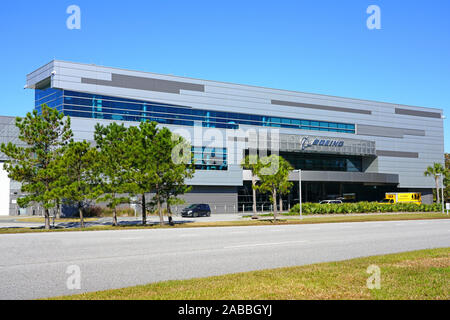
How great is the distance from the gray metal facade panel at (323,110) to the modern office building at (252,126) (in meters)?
0.13

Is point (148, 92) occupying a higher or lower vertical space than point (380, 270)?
higher

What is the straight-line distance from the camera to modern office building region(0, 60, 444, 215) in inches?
1933

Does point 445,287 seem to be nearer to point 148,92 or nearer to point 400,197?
point 148,92

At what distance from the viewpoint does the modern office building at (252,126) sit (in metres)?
49.1

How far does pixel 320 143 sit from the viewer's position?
63.9 m

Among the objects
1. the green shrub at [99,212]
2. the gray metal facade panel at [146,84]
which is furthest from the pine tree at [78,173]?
the gray metal facade panel at [146,84]

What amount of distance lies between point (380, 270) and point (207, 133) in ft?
149

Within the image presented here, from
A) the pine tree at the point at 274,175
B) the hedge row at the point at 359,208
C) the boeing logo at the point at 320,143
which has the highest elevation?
the boeing logo at the point at 320,143

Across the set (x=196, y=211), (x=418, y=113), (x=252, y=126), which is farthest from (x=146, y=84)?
(x=418, y=113)

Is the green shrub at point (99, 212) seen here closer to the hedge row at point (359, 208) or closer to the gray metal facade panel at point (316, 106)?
the hedge row at point (359, 208)

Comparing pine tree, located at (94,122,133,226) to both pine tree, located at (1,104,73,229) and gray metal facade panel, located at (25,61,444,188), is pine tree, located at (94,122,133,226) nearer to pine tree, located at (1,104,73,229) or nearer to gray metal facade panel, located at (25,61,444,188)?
pine tree, located at (1,104,73,229)

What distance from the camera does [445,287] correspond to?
755 centimetres

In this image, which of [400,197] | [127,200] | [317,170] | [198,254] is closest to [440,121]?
[400,197]
